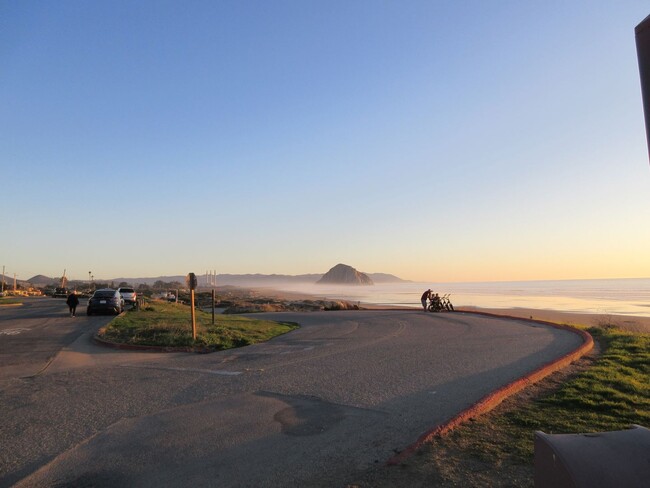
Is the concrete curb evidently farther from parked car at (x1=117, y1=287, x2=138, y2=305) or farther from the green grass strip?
parked car at (x1=117, y1=287, x2=138, y2=305)

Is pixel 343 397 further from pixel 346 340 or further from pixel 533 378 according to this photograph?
pixel 346 340

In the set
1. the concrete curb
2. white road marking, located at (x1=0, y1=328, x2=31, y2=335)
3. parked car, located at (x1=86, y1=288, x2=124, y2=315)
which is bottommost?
the concrete curb

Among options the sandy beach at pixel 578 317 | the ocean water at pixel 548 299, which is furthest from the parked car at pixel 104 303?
the ocean water at pixel 548 299

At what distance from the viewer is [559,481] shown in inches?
117

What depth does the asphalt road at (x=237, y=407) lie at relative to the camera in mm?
4875

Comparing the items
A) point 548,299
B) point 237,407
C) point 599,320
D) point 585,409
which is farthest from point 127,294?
point 548,299

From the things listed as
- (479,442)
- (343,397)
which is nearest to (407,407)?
(343,397)

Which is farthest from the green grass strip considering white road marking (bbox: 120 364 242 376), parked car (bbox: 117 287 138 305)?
parked car (bbox: 117 287 138 305)

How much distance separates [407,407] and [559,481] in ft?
13.3

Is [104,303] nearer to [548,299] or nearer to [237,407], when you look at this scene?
[237,407]

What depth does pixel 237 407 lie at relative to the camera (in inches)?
279

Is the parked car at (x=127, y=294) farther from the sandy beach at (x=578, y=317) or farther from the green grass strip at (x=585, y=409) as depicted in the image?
the green grass strip at (x=585, y=409)

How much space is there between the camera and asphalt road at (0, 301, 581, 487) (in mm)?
4875

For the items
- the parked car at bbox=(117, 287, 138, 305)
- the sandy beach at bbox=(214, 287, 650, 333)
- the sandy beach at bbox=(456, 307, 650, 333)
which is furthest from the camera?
the parked car at bbox=(117, 287, 138, 305)
